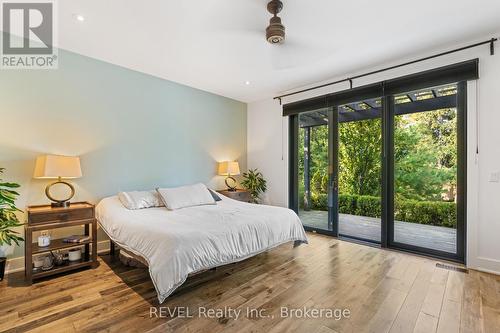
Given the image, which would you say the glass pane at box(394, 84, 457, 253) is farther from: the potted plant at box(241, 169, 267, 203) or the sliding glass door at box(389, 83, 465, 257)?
the potted plant at box(241, 169, 267, 203)

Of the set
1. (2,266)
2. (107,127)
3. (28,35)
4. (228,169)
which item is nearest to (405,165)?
(228,169)

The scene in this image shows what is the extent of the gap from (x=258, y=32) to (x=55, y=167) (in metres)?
2.68

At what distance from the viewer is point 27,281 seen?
97.8 inches

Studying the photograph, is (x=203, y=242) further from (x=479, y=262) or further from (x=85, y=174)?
(x=479, y=262)

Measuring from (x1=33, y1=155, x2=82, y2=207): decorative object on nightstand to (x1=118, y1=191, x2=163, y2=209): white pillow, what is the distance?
1.85 feet

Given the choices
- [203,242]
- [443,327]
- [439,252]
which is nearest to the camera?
[443,327]

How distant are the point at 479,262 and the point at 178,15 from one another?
4247mm

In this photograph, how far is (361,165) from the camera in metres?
4.27

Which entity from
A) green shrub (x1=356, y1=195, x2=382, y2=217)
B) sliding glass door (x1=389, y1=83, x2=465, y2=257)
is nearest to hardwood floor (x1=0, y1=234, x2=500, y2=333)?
sliding glass door (x1=389, y1=83, x2=465, y2=257)

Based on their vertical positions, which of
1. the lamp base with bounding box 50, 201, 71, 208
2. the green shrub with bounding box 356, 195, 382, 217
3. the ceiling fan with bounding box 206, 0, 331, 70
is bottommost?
the green shrub with bounding box 356, 195, 382, 217

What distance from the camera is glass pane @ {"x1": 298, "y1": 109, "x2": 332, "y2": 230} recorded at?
14.4 ft

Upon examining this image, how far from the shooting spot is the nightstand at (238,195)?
457 centimetres

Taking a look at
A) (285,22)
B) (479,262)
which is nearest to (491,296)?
(479,262)

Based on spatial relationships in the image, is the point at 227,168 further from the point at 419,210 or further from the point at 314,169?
the point at 419,210
